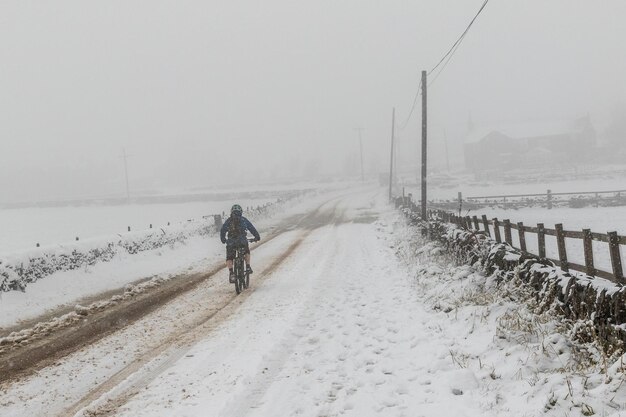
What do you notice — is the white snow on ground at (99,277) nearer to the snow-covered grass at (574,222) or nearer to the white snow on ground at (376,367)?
the white snow on ground at (376,367)

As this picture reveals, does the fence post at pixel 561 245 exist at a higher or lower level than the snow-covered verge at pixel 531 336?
higher

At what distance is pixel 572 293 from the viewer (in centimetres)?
538

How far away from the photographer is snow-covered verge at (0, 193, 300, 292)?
9.79 m

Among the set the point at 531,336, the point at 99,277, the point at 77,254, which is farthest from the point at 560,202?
the point at 77,254

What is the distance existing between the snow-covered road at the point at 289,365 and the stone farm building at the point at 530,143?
89035mm

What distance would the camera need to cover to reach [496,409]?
421 cm

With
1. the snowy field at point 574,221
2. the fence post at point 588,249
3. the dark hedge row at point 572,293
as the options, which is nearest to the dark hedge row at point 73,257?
the dark hedge row at point 572,293

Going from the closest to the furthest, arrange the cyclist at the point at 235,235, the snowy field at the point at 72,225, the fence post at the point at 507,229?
the fence post at the point at 507,229 < the cyclist at the point at 235,235 < the snowy field at the point at 72,225

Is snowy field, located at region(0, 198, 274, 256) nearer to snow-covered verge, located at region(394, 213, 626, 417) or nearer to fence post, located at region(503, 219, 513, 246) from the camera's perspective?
snow-covered verge, located at region(394, 213, 626, 417)

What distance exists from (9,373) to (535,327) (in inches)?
269

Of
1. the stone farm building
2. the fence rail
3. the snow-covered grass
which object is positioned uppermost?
the stone farm building

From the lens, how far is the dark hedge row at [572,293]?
4.60 metres

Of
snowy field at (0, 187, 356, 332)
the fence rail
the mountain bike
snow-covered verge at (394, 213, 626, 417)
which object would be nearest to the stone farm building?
the fence rail

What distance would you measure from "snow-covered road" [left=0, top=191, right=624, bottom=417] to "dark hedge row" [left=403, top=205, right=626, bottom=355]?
0.81 m
